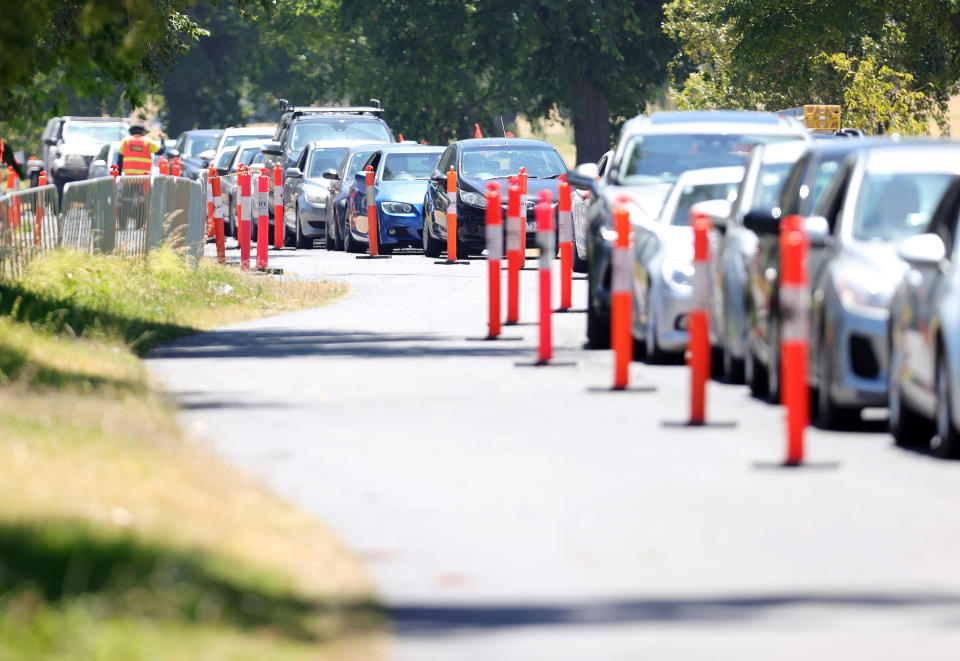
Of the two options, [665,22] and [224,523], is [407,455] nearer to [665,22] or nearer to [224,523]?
[224,523]

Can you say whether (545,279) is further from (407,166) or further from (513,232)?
(407,166)

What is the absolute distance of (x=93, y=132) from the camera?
2271 inches

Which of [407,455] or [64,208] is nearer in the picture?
[407,455]

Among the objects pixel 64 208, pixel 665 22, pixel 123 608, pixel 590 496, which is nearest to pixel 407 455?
pixel 590 496

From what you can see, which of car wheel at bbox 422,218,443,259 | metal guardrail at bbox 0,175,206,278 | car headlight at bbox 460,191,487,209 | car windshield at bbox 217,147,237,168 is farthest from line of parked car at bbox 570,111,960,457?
car windshield at bbox 217,147,237,168

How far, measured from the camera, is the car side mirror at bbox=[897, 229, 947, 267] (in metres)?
11.2

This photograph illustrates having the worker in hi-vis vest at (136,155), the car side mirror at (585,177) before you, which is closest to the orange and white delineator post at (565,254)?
the car side mirror at (585,177)

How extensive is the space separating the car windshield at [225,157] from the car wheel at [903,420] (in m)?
31.7

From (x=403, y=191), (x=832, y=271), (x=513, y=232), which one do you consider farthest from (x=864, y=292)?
(x=403, y=191)

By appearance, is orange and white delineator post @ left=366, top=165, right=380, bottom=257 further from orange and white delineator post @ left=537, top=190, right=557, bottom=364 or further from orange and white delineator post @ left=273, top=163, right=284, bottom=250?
orange and white delineator post @ left=537, top=190, right=557, bottom=364

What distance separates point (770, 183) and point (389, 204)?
17798mm

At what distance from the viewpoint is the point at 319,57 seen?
277 ft

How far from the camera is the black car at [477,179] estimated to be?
30859 mm

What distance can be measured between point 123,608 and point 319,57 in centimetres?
7870
